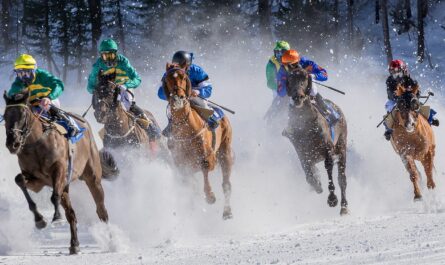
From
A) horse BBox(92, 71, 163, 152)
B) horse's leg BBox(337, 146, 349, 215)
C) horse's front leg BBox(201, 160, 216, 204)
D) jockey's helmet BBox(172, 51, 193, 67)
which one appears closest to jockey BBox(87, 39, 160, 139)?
horse BBox(92, 71, 163, 152)

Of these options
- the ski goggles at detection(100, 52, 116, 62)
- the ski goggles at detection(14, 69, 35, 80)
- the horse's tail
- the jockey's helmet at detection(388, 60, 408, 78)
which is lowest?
the horse's tail

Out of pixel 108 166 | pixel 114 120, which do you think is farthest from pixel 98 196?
pixel 114 120

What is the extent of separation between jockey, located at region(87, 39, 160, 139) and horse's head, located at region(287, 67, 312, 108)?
3.35 metres

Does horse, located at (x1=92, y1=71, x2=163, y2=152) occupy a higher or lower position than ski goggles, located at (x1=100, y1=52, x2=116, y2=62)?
lower

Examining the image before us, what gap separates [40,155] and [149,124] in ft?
16.2

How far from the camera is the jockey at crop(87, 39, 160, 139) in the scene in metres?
14.6

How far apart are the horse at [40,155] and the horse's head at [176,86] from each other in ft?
4.86

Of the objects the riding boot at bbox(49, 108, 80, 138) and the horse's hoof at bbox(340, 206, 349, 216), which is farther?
the horse's hoof at bbox(340, 206, 349, 216)

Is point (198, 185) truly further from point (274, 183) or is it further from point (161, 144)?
point (274, 183)

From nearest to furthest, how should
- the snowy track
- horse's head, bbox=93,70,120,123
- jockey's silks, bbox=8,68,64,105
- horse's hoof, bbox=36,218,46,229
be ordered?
the snowy track < horse's hoof, bbox=36,218,46,229 < jockey's silks, bbox=8,68,64,105 < horse's head, bbox=93,70,120,123

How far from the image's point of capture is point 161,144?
15391mm

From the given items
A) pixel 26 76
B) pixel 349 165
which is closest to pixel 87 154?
pixel 26 76

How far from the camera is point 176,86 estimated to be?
448 inches

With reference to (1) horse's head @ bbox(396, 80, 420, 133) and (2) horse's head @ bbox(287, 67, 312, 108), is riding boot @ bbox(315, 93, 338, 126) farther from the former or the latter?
(1) horse's head @ bbox(396, 80, 420, 133)
